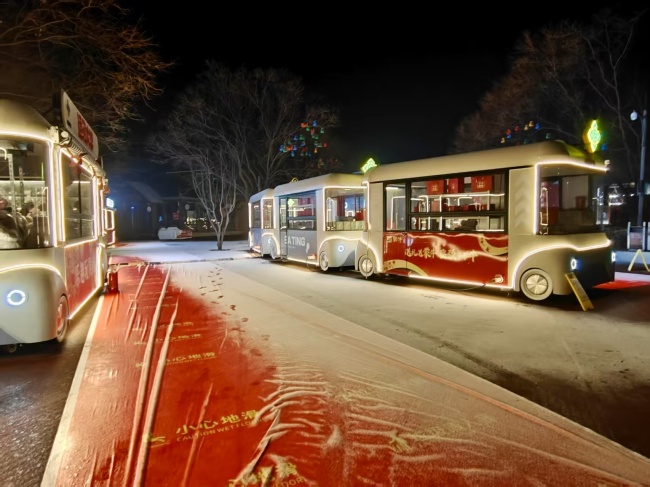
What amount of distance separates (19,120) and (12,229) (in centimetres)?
131

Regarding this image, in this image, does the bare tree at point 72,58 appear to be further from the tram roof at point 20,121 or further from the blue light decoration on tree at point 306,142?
the blue light decoration on tree at point 306,142

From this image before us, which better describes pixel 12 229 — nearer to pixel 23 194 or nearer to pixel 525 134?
pixel 23 194

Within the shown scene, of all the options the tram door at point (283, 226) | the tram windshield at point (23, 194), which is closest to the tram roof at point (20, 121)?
the tram windshield at point (23, 194)

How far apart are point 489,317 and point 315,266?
8025 mm

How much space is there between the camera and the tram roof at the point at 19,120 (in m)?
5.04

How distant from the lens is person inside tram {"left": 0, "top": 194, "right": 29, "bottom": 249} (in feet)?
16.8

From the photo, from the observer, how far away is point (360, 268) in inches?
480

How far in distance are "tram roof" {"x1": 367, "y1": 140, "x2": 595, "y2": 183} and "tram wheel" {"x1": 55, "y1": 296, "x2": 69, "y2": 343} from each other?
300 inches

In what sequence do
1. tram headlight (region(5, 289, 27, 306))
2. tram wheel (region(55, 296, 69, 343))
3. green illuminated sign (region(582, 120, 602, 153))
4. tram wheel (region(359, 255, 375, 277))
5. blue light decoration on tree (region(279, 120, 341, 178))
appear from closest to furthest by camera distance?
tram headlight (region(5, 289, 27, 306)) → tram wheel (region(55, 296, 69, 343)) → green illuminated sign (region(582, 120, 602, 153)) → tram wheel (region(359, 255, 375, 277)) → blue light decoration on tree (region(279, 120, 341, 178))

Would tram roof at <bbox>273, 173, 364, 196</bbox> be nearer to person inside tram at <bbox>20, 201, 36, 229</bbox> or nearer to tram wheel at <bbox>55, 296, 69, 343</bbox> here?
tram wheel at <bbox>55, 296, 69, 343</bbox>

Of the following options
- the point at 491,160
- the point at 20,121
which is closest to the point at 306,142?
the point at 491,160

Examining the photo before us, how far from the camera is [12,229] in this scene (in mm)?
5172

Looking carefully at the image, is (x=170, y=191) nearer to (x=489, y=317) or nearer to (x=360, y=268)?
(x=360, y=268)

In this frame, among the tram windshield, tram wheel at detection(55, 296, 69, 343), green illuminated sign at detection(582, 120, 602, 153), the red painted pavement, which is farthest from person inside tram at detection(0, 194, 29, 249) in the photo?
green illuminated sign at detection(582, 120, 602, 153)
